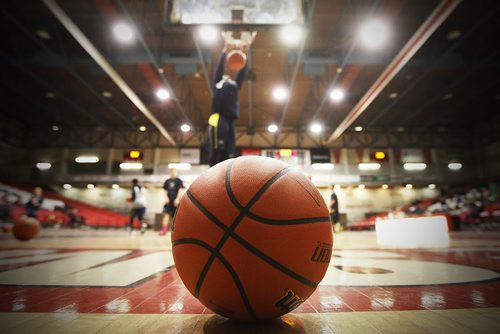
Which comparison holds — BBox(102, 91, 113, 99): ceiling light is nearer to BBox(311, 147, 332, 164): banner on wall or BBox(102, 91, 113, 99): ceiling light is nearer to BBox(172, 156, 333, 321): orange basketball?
BBox(311, 147, 332, 164): banner on wall

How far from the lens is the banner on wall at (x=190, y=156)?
19.9 m

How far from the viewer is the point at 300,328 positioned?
1.06 m

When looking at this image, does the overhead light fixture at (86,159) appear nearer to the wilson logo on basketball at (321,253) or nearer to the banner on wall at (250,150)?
the banner on wall at (250,150)

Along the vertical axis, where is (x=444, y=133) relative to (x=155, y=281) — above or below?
above

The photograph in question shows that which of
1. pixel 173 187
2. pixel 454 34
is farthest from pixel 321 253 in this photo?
pixel 454 34

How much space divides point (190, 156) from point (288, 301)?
64.0 ft

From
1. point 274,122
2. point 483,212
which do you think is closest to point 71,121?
point 274,122

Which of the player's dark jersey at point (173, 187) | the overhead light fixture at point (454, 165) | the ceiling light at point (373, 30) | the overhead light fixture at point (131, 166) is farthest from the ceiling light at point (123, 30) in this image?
the overhead light fixture at point (454, 165)

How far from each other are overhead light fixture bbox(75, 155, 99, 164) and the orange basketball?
22.4 meters

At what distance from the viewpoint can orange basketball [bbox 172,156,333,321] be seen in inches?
39.6

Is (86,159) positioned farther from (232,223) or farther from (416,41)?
(232,223)

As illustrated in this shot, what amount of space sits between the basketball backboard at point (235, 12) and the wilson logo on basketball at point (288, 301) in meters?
5.01

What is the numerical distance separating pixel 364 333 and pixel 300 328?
0.23 m

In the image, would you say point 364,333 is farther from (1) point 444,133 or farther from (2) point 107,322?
(1) point 444,133
